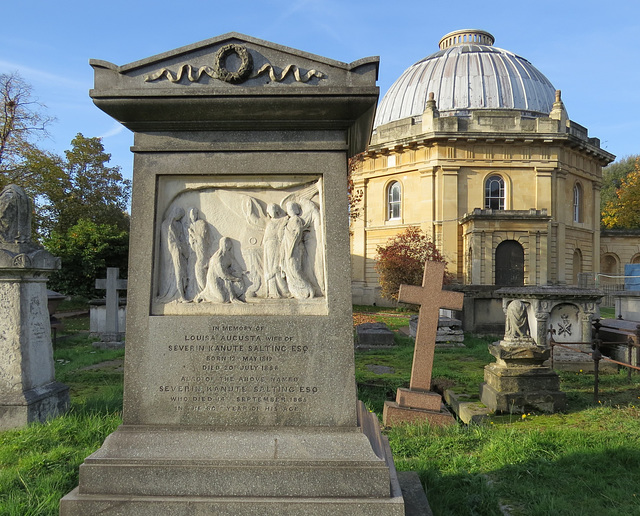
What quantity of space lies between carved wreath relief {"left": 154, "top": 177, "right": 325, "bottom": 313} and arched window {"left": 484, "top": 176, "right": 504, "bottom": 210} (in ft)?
85.7

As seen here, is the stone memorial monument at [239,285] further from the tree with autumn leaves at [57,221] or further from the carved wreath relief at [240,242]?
the tree with autumn leaves at [57,221]

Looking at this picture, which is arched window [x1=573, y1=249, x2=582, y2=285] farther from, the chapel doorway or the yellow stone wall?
the chapel doorway

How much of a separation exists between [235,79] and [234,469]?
83.2 inches

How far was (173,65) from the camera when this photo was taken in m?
2.65

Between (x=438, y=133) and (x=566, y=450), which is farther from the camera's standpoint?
(x=438, y=133)

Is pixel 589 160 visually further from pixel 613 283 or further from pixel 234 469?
pixel 234 469

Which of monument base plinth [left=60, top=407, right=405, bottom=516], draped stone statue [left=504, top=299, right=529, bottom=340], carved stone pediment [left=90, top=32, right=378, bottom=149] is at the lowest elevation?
monument base plinth [left=60, top=407, right=405, bottom=516]

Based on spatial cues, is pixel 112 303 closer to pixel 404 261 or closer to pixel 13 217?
pixel 13 217

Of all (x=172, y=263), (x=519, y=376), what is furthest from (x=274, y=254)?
(x=519, y=376)

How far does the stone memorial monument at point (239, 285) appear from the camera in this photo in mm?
2459

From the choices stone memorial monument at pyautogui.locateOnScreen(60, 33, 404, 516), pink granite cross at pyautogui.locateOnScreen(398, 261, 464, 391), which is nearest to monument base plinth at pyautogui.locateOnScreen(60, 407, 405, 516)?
stone memorial monument at pyautogui.locateOnScreen(60, 33, 404, 516)

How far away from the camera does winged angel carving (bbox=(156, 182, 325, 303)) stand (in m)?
2.77

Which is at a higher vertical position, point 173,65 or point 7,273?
point 173,65

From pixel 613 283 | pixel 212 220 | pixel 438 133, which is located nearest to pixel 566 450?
pixel 212 220
